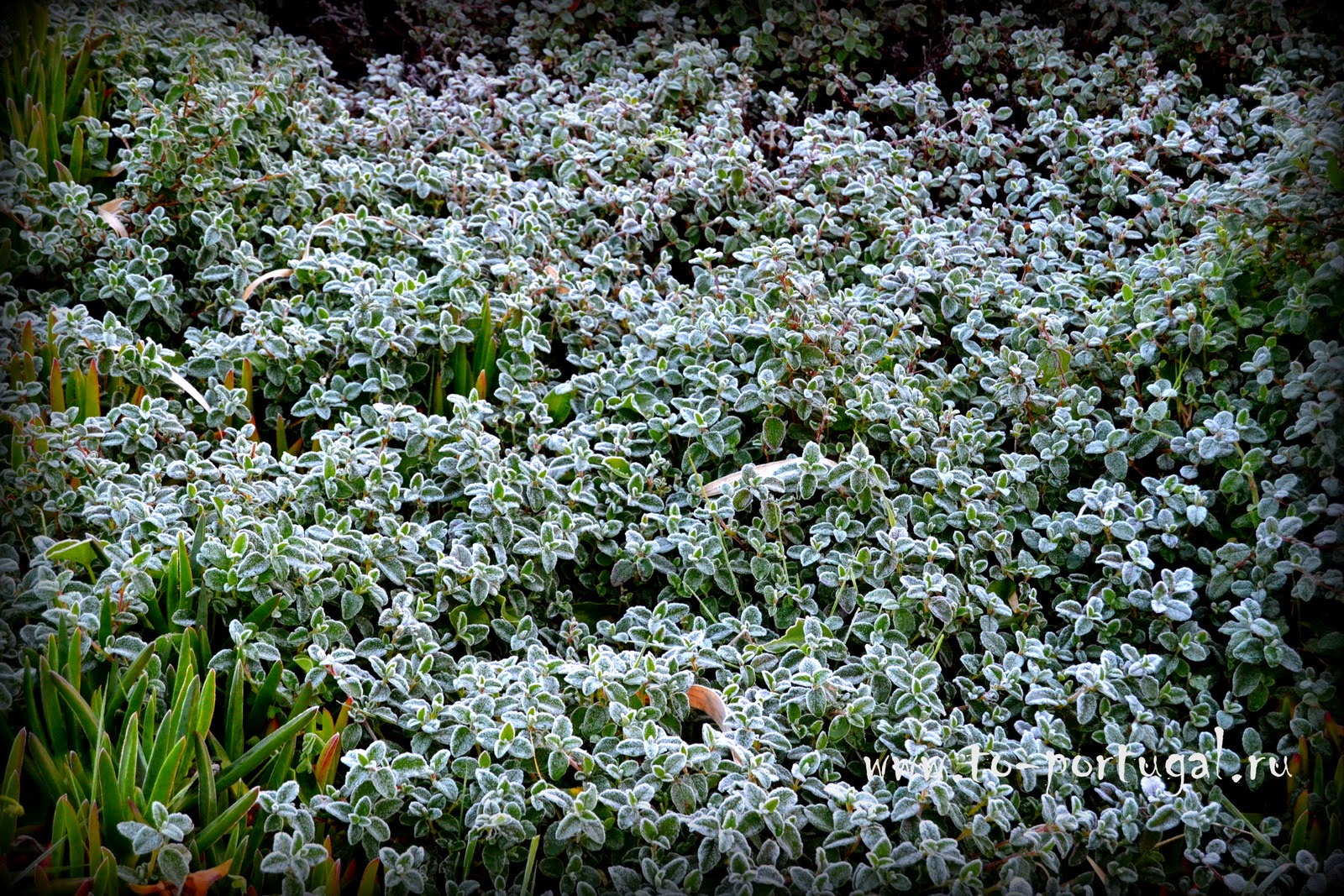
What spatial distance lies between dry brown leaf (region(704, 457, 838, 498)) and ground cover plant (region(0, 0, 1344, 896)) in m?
0.02

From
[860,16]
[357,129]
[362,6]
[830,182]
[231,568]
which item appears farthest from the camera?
[362,6]

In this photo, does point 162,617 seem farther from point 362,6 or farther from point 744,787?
point 362,6

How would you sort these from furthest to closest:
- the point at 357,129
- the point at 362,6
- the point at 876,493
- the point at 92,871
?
the point at 362,6 → the point at 357,129 → the point at 876,493 → the point at 92,871

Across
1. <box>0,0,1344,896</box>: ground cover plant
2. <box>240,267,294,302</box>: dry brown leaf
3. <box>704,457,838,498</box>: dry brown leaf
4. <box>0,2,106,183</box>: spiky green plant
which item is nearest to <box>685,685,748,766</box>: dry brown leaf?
<box>0,0,1344,896</box>: ground cover plant

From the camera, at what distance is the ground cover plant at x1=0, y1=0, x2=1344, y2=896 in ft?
5.78

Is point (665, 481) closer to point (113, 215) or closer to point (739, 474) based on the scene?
point (739, 474)

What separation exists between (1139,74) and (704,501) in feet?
7.70

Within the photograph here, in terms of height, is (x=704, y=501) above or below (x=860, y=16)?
below

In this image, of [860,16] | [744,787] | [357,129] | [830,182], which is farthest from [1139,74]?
[744,787]

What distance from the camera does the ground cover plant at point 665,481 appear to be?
5.78 ft

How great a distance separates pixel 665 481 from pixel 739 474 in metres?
0.18

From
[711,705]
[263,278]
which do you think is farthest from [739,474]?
[263,278]

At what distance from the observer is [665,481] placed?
2.41m

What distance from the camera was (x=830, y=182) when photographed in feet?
10.3
